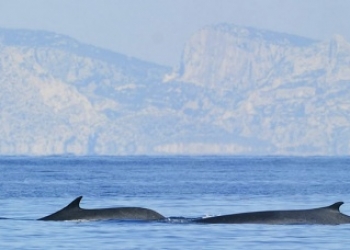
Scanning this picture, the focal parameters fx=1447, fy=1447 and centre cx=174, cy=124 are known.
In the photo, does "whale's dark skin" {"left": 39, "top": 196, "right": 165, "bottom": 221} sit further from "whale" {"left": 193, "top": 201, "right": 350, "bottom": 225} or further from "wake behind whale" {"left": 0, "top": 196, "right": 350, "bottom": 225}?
"whale" {"left": 193, "top": 201, "right": 350, "bottom": 225}

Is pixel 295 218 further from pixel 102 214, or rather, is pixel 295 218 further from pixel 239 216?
pixel 102 214

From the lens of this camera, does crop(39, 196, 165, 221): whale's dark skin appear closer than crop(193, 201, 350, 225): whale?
No

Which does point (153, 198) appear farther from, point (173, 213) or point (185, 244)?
point (185, 244)

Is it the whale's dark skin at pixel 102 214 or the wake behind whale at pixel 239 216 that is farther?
the whale's dark skin at pixel 102 214

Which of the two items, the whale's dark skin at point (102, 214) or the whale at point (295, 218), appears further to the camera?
the whale's dark skin at point (102, 214)

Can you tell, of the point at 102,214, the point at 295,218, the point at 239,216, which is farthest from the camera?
the point at 102,214

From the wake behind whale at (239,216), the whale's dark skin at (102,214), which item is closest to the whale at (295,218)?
the wake behind whale at (239,216)

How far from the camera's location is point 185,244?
115ft

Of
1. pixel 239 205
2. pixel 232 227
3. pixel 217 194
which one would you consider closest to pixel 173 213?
pixel 239 205

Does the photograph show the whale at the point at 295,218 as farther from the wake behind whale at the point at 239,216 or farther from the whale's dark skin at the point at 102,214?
the whale's dark skin at the point at 102,214

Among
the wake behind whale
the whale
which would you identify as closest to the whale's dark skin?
the wake behind whale

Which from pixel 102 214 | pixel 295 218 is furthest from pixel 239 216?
pixel 102 214

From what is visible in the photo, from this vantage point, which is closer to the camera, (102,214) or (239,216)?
(239,216)

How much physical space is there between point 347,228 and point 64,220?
26.6ft
